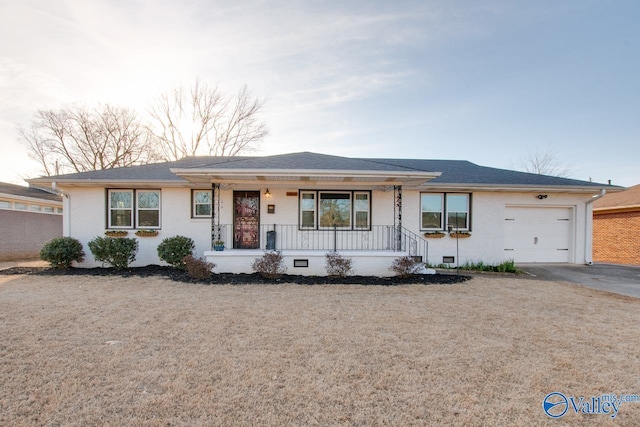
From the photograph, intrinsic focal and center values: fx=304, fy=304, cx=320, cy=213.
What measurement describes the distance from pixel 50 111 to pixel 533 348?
98.8 ft

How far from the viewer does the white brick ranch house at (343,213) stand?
966 centimetres

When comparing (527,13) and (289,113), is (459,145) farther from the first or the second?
(289,113)

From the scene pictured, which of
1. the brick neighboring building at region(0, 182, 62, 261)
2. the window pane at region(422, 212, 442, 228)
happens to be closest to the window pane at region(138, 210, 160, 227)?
the brick neighboring building at region(0, 182, 62, 261)

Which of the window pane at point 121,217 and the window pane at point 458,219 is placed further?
the window pane at point 458,219

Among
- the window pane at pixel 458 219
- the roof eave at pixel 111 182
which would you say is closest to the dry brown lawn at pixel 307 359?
the roof eave at pixel 111 182

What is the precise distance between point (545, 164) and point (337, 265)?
28.6 meters

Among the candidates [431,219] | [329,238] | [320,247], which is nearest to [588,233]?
[431,219]

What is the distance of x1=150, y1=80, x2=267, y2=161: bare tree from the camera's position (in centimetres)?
2352

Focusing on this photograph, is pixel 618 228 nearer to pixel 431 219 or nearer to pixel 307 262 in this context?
pixel 431 219

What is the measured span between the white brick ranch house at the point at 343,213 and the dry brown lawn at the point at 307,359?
3891 millimetres

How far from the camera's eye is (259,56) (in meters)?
11.2

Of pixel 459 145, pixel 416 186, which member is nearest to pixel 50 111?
pixel 416 186

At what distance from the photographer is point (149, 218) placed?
9953 mm
